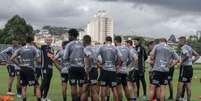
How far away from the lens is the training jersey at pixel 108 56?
17.9 meters

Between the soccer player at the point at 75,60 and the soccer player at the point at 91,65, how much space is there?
0.17m

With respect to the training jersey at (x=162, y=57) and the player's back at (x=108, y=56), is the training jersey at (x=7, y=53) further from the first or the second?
the training jersey at (x=162, y=57)

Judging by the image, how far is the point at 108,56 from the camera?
1794 cm

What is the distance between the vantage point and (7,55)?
23.4 m

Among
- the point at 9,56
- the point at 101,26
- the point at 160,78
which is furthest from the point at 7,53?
the point at 101,26

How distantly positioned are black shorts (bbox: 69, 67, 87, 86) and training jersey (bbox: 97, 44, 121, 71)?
702mm

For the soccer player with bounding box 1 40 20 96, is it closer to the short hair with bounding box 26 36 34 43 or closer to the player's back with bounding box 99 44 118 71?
the short hair with bounding box 26 36 34 43

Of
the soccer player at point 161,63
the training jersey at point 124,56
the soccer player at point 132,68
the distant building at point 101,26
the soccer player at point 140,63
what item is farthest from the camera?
the distant building at point 101,26

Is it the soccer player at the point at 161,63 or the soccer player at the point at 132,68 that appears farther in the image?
the soccer player at the point at 132,68

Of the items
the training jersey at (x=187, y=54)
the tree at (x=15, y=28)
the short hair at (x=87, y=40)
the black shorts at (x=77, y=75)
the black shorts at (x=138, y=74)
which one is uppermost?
the short hair at (x=87, y=40)

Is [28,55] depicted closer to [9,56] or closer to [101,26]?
[9,56]

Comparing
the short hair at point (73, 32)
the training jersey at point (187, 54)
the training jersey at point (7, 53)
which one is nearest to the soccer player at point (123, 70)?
the short hair at point (73, 32)

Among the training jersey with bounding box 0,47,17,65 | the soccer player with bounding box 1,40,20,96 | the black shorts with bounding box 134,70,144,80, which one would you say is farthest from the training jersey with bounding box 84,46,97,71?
the training jersey with bounding box 0,47,17,65

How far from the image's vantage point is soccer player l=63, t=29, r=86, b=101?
17.8 meters
